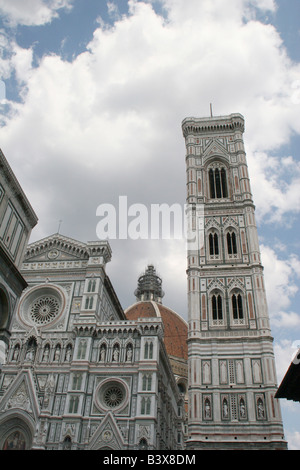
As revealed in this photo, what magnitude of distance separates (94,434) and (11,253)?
1750 cm

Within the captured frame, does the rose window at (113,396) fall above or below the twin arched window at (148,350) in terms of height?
below

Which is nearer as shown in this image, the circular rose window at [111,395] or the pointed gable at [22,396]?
the pointed gable at [22,396]

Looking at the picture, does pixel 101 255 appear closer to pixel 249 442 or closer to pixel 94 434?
pixel 94 434

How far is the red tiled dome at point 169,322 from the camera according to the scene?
73.6m

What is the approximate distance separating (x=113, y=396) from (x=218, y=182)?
71.3 ft

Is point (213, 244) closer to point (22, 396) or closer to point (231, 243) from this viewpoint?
point (231, 243)

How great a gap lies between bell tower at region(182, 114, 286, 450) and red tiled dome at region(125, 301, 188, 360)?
127 ft

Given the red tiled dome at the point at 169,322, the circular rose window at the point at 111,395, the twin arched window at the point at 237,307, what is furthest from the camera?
the red tiled dome at the point at 169,322

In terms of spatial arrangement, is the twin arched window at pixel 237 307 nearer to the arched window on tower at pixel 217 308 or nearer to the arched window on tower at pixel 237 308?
the arched window on tower at pixel 237 308

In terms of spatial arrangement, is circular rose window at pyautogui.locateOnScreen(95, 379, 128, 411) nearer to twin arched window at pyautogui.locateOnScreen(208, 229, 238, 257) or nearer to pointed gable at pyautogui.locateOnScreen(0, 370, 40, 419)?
pointed gable at pyautogui.locateOnScreen(0, 370, 40, 419)

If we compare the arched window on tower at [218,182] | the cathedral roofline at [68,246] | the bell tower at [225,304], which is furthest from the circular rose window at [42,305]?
the arched window on tower at [218,182]

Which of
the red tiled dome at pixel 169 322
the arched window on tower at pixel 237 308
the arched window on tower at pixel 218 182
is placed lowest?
the arched window on tower at pixel 237 308

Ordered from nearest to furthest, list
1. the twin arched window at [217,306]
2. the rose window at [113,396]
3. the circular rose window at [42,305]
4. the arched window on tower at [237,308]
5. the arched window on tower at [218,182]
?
the rose window at [113,396]
the arched window on tower at [237,308]
the twin arched window at [217,306]
the circular rose window at [42,305]
the arched window on tower at [218,182]

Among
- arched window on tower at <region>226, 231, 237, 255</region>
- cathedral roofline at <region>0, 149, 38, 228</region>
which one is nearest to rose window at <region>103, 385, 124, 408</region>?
arched window on tower at <region>226, 231, 237, 255</region>
